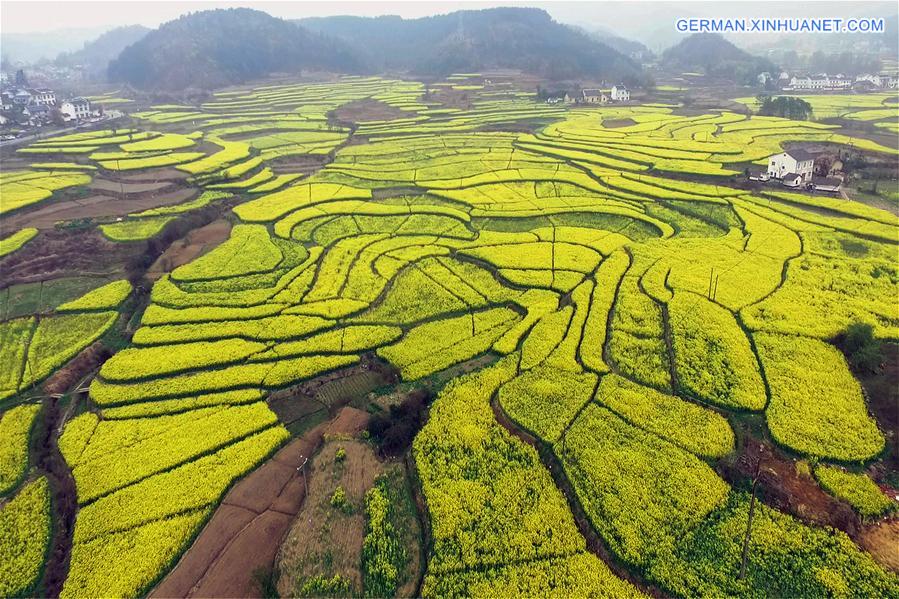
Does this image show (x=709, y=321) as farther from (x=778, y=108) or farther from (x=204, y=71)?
(x=204, y=71)

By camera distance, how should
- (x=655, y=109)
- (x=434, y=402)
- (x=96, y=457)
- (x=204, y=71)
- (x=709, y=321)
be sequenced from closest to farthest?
(x=96, y=457), (x=434, y=402), (x=709, y=321), (x=655, y=109), (x=204, y=71)

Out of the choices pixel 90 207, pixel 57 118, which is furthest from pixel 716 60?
pixel 90 207

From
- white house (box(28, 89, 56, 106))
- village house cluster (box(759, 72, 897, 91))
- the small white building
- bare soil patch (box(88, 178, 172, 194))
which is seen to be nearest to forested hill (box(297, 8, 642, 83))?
the small white building

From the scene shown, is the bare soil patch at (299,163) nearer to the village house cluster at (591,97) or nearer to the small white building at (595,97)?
the village house cluster at (591,97)

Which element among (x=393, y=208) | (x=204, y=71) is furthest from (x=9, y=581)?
(x=204, y=71)

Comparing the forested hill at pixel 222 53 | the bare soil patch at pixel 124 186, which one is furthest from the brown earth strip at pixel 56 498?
the forested hill at pixel 222 53

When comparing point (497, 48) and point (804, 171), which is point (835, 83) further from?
point (804, 171)
